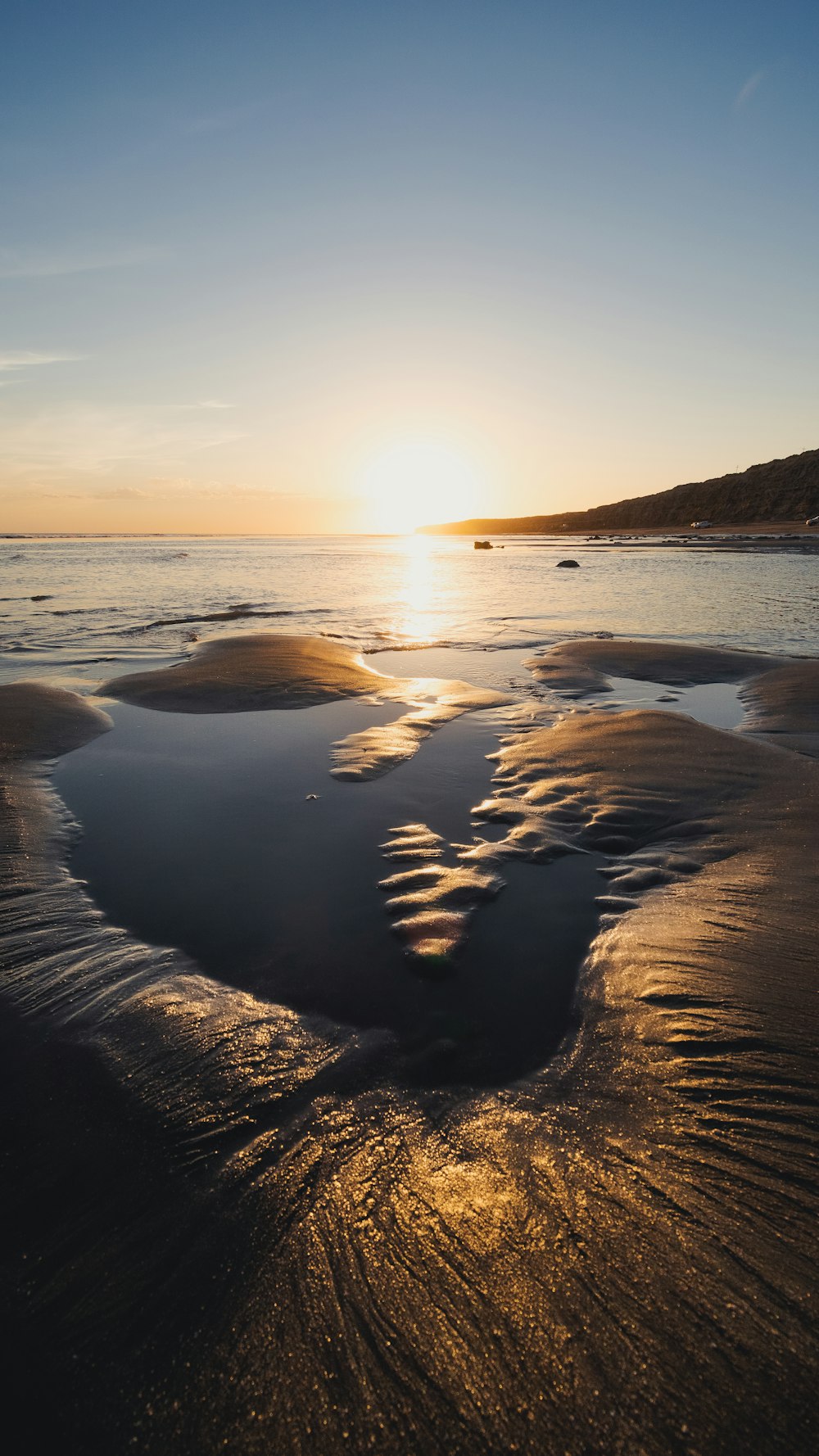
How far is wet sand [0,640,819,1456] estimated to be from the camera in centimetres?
151

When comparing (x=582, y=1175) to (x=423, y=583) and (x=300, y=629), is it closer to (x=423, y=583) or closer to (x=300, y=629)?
(x=300, y=629)

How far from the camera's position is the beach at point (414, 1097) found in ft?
5.07

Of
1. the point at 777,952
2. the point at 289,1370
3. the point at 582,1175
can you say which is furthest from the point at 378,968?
the point at 777,952

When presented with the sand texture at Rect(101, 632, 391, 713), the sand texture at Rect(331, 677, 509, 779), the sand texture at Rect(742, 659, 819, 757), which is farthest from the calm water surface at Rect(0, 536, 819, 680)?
the sand texture at Rect(331, 677, 509, 779)

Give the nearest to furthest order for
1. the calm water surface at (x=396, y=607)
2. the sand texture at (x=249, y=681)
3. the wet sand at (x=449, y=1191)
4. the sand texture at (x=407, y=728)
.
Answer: the wet sand at (x=449, y=1191) → the sand texture at (x=407, y=728) → the sand texture at (x=249, y=681) → the calm water surface at (x=396, y=607)

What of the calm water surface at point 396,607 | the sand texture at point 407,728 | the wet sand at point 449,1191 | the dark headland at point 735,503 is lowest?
the wet sand at point 449,1191

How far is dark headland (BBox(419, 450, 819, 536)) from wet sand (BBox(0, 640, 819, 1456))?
8691 cm

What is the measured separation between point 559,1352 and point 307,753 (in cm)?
542

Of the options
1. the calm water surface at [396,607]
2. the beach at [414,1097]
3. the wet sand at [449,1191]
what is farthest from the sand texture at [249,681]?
the wet sand at [449,1191]

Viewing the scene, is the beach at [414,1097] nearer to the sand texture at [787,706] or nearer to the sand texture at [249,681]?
the sand texture at [787,706]

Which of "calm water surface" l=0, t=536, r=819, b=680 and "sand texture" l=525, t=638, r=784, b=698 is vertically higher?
"calm water surface" l=0, t=536, r=819, b=680

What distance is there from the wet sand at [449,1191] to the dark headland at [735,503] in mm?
86906

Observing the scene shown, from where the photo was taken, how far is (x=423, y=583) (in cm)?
3177

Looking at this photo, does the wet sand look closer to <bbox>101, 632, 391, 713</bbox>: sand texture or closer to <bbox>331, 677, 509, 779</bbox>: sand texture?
<bbox>331, 677, 509, 779</bbox>: sand texture
